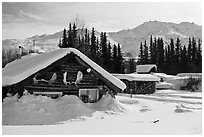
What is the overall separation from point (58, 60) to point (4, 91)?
3.07m

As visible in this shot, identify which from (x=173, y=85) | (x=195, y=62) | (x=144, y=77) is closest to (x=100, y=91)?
(x=144, y=77)

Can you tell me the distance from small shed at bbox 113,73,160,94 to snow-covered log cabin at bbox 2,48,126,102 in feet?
75.3

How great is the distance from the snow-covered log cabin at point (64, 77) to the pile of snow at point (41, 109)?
2.22ft

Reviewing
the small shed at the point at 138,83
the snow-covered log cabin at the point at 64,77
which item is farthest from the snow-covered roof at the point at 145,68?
the snow-covered log cabin at the point at 64,77

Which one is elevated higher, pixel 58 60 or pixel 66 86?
pixel 58 60

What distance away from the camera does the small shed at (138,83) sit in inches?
1570

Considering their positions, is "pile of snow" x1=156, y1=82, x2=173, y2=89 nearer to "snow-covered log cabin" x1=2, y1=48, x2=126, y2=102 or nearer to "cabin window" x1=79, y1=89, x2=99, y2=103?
"snow-covered log cabin" x1=2, y1=48, x2=126, y2=102

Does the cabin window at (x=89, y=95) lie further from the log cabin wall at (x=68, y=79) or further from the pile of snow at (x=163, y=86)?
the pile of snow at (x=163, y=86)

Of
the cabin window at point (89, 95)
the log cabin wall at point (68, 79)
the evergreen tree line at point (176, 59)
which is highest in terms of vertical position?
the evergreen tree line at point (176, 59)

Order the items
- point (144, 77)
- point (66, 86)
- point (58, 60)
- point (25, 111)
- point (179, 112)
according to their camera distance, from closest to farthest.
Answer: point (25, 111), point (58, 60), point (66, 86), point (179, 112), point (144, 77)

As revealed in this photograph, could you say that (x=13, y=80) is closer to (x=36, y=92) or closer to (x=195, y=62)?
(x=36, y=92)

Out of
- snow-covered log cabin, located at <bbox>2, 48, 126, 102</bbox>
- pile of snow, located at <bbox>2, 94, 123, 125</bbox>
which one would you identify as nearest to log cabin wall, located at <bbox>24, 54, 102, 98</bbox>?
snow-covered log cabin, located at <bbox>2, 48, 126, 102</bbox>

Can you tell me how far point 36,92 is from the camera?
15297mm

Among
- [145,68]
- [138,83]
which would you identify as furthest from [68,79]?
[145,68]
